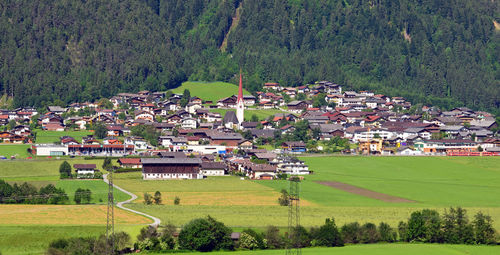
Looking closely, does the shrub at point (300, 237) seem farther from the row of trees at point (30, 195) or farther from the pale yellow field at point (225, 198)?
the row of trees at point (30, 195)

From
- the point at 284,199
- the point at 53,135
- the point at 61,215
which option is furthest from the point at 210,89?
the point at 61,215

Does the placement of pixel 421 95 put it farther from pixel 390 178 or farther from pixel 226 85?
pixel 390 178

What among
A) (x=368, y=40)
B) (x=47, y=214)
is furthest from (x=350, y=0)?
(x=47, y=214)

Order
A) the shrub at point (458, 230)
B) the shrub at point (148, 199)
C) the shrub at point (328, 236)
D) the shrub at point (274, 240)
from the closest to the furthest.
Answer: the shrub at point (274, 240)
the shrub at point (328, 236)
the shrub at point (458, 230)
the shrub at point (148, 199)

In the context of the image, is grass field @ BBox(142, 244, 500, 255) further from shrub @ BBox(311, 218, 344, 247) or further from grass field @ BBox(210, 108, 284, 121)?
grass field @ BBox(210, 108, 284, 121)

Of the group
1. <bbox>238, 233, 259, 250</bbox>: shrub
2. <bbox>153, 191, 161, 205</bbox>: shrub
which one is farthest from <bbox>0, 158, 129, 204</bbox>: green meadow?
<bbox>238, 233, 259, 250</bbox>: shrub

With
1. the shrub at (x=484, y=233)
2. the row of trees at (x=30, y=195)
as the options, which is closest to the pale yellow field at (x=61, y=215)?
the row of trees at (x=30, y=195)

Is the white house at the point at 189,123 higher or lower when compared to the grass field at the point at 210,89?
lower

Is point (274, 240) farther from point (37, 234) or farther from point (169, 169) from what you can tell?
point (169, 169)
